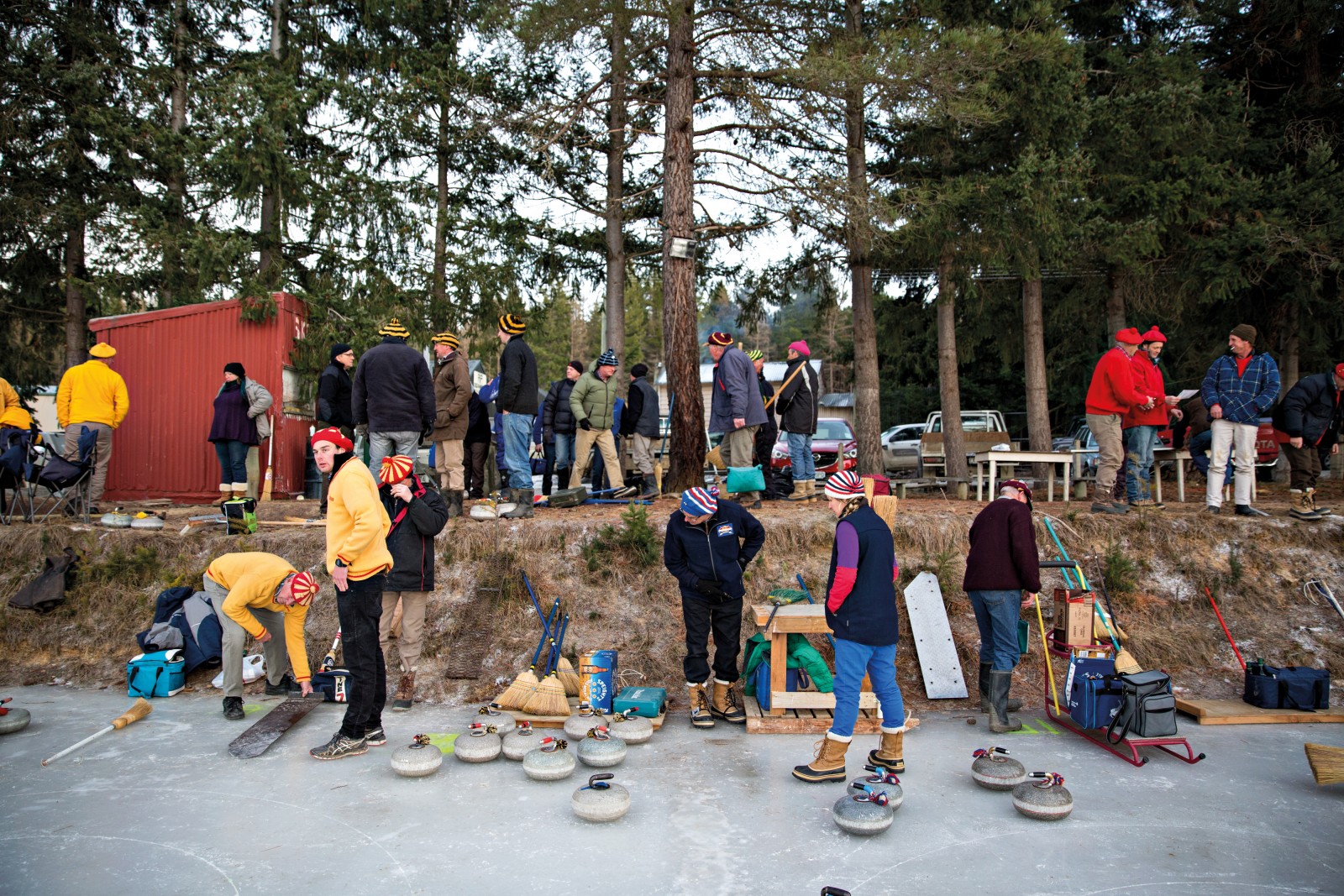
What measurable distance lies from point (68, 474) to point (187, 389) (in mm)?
3046

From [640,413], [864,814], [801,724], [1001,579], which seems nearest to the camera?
[864,814]

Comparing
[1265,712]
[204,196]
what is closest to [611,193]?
[204,196]

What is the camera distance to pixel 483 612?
8.36 metres

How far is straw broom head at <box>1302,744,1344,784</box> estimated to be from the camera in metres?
5.11

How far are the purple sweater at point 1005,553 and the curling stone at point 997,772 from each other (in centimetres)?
142

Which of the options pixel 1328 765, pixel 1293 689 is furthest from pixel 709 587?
pixel 1293 689

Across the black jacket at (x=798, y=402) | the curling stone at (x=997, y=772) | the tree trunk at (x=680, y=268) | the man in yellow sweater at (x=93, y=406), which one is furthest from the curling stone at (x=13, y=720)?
the black jacket at (x=798, y=402)

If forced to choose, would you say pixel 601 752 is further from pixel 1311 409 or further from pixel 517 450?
pixel 1311 409

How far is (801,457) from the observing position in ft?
35.1

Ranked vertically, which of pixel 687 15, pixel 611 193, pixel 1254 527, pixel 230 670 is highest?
pixel 687 15

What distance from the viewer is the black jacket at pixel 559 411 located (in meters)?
10.6

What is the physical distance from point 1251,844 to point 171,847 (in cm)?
577

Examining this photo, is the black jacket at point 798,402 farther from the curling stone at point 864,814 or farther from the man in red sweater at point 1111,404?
the curling stone at point 864,814

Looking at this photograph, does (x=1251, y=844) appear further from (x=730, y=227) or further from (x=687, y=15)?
(x=687, y=15)
